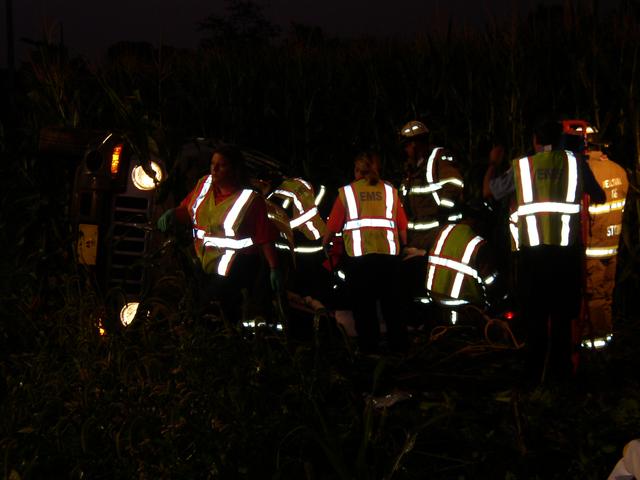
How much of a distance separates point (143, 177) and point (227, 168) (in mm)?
1313

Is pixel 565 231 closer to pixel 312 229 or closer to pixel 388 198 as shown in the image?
pixel 388 198

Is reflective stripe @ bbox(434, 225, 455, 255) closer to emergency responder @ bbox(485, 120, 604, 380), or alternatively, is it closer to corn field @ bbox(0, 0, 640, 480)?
corn field @ bbox(0, 0, 640, 480)

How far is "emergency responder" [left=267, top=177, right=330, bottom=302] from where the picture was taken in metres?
8.21

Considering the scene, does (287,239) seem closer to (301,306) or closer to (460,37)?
(301,306)

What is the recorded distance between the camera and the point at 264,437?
→ 4590 millimetres

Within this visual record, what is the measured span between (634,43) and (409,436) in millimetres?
5455

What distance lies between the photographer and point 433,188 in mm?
8266

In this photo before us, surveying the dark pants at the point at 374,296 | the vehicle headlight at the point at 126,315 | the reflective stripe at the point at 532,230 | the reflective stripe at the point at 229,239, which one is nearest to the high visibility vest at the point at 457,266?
the dark pants at the point at 374,296

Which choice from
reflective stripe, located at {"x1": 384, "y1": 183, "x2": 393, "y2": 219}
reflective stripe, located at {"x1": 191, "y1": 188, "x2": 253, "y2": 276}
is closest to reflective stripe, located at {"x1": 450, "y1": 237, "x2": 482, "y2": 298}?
reflective stripe, located at {"x1": 384, "y1": 183, "x2": 393, "y2": 219}

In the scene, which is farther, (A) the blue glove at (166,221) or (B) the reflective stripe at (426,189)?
(B) the reflective stripe at (426,189)

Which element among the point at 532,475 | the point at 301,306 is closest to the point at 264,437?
the point at 532,475

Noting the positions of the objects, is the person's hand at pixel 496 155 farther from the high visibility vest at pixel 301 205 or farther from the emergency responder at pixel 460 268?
the high visibility vest at pixel 301 205

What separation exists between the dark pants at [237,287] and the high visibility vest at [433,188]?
1.95 metres

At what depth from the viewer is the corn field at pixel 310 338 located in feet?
15.2
